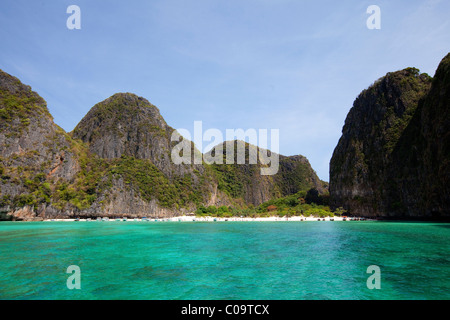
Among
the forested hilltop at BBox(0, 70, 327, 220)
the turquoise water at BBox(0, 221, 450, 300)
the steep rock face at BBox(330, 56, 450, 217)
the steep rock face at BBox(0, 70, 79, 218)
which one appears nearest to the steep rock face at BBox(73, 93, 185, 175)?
the forested hilltop at BBox(0, 70, 327, 220)

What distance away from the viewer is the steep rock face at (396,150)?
62062mm

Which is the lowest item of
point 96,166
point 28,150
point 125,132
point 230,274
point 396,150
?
point 230,274

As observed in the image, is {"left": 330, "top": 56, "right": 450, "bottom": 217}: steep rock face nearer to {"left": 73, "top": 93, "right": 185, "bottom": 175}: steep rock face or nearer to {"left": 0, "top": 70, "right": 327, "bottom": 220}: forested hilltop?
{"left": 0, "top": 70, "right": 327, "bottom": 220}: forested hilltop

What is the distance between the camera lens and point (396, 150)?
87.1 metres

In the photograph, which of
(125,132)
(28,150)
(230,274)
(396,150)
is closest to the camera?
(230,274)

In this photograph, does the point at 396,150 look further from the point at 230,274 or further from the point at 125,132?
the point at 125,132

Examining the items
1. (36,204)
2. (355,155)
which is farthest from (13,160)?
(355,155)

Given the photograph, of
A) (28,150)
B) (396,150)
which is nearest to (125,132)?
(28,150)

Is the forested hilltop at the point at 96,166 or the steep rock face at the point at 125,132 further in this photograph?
the steep rock face at the point at 125,132

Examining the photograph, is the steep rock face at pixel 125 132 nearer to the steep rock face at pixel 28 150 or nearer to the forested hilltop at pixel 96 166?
the forested hilltop at pixel 96 166

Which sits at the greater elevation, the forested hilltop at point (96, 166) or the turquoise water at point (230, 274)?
the forested hilltop at point (96, 166)

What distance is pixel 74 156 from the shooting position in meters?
115

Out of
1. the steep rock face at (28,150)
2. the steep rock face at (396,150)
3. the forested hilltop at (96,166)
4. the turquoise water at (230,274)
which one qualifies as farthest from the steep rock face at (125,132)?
the turquoise water at (230,274)
